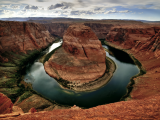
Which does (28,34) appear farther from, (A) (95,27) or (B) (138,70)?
(A) (95,27)

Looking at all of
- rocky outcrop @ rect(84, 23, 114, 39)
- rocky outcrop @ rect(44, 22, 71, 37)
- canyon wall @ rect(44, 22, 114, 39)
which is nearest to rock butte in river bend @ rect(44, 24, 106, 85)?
canyon wall @ rect(44, 22, 114, 39)

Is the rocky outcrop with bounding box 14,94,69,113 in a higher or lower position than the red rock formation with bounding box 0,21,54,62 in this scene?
lower

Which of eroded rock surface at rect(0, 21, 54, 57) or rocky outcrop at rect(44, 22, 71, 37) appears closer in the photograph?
eroded rock surface at rect(0, 21, 54, 57)

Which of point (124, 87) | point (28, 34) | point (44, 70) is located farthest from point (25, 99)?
point (28, 34)

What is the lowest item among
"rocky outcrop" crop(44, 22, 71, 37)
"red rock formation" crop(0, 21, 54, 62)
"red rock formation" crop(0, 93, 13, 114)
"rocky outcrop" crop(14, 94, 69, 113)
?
"rocky outcrop" crop(14, 94, 69, 113)

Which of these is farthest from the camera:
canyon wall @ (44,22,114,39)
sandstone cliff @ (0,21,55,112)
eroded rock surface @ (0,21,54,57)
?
canyon wall @ (44,22,114,39)

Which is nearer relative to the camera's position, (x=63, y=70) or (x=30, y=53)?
(x=63, y=70)

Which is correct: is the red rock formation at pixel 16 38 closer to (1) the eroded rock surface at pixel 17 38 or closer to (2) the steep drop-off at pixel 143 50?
(1) the eroded rock surface at pixel 17 38

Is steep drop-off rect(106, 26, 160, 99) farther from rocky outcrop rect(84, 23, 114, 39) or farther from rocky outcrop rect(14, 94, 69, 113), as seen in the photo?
rocky outcrop rect(84, 23, 114, 39)
